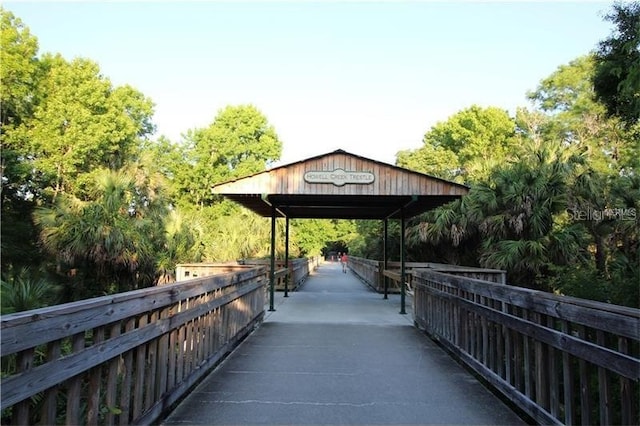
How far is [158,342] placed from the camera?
4.12 meters

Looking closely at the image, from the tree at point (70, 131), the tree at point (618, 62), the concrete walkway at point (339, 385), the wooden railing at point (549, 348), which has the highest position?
the tree at point (70, 131)

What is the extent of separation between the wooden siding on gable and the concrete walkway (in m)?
3.45

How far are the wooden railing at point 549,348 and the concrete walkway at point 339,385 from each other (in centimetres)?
35

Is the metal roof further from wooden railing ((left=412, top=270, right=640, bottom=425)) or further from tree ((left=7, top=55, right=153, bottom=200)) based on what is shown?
tree ((left=7, top=55, right=153, bottom=200))

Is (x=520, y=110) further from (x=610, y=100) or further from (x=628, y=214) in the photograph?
(x=610, y=100)

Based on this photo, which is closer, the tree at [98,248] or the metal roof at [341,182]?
the metal roof at [341,182]

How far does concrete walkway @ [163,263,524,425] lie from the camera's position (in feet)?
14.4

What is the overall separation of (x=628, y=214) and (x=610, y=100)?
5757 millimetres

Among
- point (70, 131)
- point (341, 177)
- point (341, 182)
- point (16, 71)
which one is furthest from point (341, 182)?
point (16, 71)

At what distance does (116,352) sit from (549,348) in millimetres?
3196

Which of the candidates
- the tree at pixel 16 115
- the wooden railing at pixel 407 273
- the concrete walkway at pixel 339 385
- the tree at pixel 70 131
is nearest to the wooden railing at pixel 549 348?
the concrete walkway at pixel 339 385

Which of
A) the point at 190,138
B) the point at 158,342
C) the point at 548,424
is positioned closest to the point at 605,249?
the point at 548,424

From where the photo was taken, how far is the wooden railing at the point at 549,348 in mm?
3012

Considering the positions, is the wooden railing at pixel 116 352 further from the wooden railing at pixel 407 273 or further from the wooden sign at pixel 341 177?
the wooden railing at pixel 407 273
